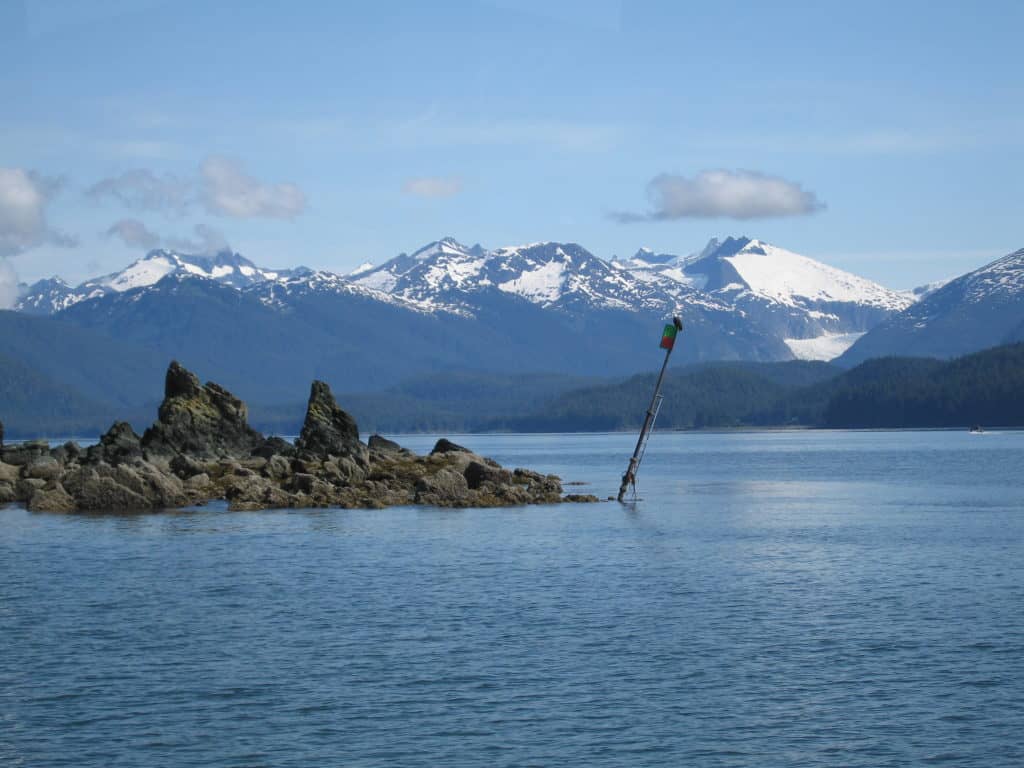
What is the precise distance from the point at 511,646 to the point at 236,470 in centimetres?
6304

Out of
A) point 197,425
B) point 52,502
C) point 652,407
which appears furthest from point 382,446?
point 52,502

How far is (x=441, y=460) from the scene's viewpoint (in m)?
102

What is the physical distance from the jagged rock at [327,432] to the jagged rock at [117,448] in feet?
39.5

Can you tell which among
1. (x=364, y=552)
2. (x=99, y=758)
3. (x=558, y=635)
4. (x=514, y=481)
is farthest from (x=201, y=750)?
(x=514, y=481)

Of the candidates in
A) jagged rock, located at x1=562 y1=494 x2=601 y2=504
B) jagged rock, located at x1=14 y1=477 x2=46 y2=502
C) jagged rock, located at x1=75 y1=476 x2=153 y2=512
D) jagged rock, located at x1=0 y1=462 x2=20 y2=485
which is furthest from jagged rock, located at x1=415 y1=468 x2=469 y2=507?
jagged rock, located at x1=0 y1=462 x2=20 y2=485

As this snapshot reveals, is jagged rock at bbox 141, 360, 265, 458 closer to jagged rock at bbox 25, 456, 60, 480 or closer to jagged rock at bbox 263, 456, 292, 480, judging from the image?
jagged rock at bbox 25, 456, 60, 480

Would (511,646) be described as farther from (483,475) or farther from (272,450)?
(272,450)

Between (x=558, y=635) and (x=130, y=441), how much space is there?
67.4m

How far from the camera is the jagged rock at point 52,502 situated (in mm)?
78500

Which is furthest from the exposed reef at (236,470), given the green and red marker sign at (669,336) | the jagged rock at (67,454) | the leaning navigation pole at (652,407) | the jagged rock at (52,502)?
the green and red marker sign at (669,336)

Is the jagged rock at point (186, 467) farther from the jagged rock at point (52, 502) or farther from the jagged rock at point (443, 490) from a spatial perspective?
the jagged rock at point (443, 490)

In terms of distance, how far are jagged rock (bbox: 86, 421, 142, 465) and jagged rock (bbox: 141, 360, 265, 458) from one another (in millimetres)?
2128

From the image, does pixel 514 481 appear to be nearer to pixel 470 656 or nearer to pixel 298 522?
pixel 298 522

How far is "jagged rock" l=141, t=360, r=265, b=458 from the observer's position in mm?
102750
